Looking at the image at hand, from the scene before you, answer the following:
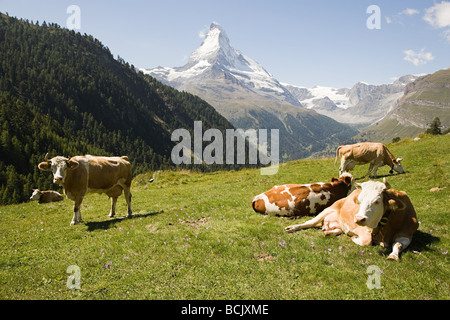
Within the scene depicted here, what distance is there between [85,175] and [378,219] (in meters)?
12.8

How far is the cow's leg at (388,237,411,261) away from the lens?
7.25 metres

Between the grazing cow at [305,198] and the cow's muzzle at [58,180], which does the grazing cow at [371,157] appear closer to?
the grazing cow at [305,198]

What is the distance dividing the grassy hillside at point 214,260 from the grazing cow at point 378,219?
1.16 feet

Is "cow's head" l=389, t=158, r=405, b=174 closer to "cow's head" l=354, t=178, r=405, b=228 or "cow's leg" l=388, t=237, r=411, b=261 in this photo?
"cow's leg" l=388, t=237, r=411, b=261

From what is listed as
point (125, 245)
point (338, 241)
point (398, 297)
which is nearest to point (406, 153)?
point (338, 241)

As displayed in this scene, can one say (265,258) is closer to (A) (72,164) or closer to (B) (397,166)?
(A) (72,164)

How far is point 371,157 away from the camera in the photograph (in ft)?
69.5

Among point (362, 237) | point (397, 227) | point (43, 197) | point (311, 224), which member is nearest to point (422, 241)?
point (397, 227)

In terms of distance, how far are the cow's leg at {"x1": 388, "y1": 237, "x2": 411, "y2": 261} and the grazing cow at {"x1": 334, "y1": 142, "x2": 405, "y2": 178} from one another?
14.7 m

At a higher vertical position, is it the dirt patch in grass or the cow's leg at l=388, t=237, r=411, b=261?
the cow's leg at l=388, t=237, r=411, b=261

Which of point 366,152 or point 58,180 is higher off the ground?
point 366,152

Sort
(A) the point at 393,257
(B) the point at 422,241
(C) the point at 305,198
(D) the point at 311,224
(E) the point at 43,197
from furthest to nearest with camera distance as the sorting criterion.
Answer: (E) the point at 43,197 → (C) the point at 305,198 → (D) the point at 311,224 → (B) the point at 422,241 → (A) the point at 393,257

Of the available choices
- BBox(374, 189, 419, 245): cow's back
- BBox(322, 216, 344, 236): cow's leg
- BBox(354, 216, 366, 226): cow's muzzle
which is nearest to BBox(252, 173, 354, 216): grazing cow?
BBox(322, 216, 344, 236): cow's leg
